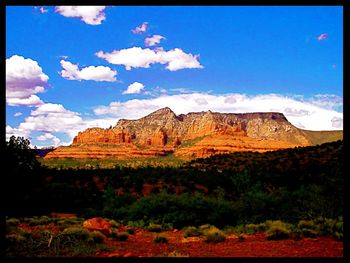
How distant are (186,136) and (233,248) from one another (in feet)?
344

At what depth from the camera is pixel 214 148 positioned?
3804 inches

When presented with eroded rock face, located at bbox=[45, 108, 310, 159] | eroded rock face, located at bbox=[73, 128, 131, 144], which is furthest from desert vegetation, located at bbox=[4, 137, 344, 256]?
eroded rock face, located at bbox=[73, 128, 131, 144]

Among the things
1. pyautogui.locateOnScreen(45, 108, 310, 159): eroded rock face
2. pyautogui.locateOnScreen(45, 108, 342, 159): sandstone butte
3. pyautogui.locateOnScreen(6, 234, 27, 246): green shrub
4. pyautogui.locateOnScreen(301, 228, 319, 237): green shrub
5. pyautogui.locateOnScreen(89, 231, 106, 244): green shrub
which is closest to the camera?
pyautogui.locateOnScreen(6, 234, 27, 246): green shrub

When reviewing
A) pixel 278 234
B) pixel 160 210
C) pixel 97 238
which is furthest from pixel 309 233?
pixel 160 210

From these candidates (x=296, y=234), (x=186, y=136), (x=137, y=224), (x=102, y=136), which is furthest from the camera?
(x=186, y=136)

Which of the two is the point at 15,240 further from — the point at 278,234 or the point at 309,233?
the point at 309,233

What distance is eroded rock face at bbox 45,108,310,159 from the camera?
99438mm

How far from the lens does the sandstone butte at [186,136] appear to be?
326 feet

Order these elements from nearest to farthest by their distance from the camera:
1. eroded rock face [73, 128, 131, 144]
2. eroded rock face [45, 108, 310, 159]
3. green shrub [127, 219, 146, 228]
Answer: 1. green shrub [127, 219, 146, 228]
2. eroded rock face [45, 108, 310, 159]
3. eroded rock face [73, 128, 131, 144]

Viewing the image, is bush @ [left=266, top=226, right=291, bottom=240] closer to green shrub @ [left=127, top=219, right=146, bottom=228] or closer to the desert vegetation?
the desert vegetation

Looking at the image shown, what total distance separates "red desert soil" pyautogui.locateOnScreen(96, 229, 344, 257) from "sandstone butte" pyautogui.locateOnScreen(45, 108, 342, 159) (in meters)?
78.6

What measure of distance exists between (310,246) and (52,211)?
62.9 ft

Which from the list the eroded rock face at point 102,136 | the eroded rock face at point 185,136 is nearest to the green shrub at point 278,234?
the eroded rock face at point 185,136

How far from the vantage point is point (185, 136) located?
11825 centimetres
